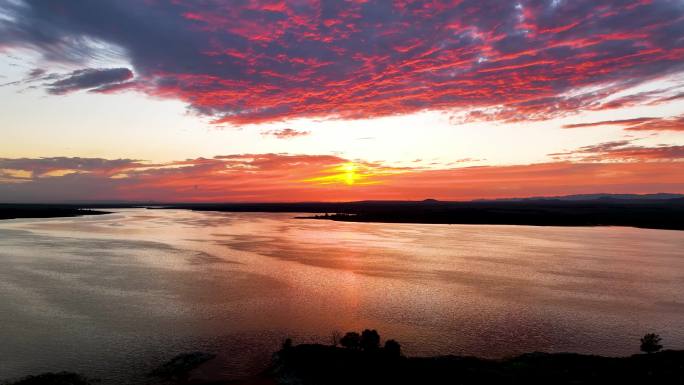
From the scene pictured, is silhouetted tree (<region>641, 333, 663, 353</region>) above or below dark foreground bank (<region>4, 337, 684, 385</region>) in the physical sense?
above

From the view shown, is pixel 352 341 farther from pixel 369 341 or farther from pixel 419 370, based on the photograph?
pixel 419 370

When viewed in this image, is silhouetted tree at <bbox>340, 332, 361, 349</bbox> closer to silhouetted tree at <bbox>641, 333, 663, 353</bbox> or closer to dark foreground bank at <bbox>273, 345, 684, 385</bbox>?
dark foreground bank at <bbox>273, 345, 684, 385</bbox>

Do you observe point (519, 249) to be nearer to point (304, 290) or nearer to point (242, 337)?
point (304, 290)

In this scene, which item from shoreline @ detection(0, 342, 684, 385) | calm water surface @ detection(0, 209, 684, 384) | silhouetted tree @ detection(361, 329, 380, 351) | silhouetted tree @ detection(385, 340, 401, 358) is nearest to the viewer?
shoreline @ detection(0, 342, 684, 385)

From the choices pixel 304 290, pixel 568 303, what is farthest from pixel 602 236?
pixel 304 290

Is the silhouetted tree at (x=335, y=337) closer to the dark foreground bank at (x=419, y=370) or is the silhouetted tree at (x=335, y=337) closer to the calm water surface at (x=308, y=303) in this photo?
the calm water surface at (x=308, y=303)

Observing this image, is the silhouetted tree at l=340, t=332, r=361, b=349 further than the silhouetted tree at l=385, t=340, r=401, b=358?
Yes

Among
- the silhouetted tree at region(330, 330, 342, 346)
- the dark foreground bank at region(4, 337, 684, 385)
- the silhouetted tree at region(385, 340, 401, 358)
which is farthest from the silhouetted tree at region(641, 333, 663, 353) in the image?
the silhouetted tree at region(330, 330, 342, 346)

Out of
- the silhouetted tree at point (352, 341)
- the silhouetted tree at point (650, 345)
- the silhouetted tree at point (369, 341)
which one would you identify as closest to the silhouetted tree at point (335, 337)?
the silhouetted tree at point (352, 341)
